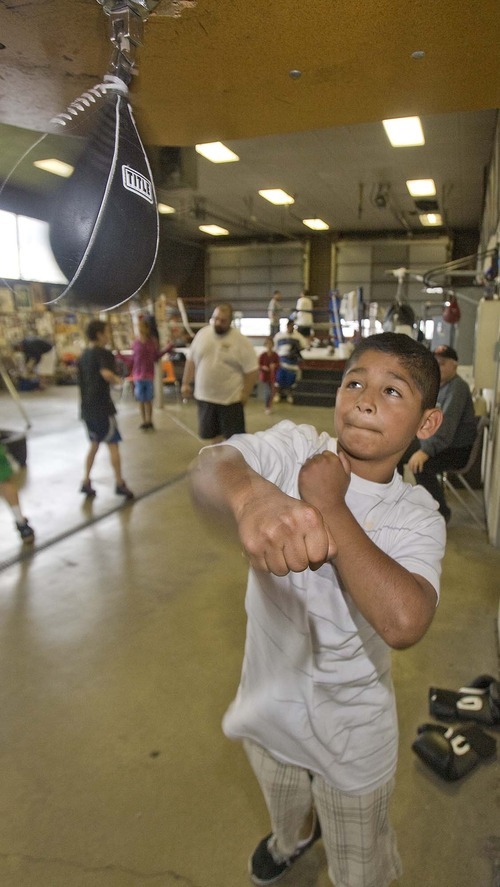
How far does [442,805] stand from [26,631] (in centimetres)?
204

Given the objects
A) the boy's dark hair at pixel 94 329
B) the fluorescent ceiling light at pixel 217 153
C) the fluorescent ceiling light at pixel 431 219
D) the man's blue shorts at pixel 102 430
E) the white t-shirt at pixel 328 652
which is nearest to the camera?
the white t-shirt at pixel 328 652

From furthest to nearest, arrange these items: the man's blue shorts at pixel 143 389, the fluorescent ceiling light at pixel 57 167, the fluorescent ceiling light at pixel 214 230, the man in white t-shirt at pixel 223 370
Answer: the fluorescent ceiling light at pixel 214 230 < the man's blue shorts at pixel 143 389 < the man in white t-shirt at pixel 223 370 < the fluorescent ceiling light at pixel 57 167

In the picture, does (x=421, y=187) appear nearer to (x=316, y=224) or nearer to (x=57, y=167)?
(x=316, y=224)

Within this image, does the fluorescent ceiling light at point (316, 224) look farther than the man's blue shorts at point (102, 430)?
Yes

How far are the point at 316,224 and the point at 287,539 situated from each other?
15392mm

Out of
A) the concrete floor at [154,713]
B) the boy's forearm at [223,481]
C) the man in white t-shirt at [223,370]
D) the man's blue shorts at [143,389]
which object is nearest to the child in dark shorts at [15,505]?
the concrete floor at [154,713]

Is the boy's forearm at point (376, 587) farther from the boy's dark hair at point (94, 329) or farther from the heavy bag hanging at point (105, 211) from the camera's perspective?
the boy's dark hair at point (94, 329)

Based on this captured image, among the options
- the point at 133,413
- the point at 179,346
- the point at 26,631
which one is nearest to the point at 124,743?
the point at 26,631

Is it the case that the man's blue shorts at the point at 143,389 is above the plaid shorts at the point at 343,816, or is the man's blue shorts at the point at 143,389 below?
above

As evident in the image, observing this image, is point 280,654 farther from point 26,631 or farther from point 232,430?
point 232,430

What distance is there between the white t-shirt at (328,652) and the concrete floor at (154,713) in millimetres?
250

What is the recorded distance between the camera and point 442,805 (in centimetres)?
183

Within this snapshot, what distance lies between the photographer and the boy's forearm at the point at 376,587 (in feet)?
2.61

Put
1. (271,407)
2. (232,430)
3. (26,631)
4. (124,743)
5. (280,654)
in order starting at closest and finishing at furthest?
(280,654), (124,743), (26,631), (232,430), (271,407)
